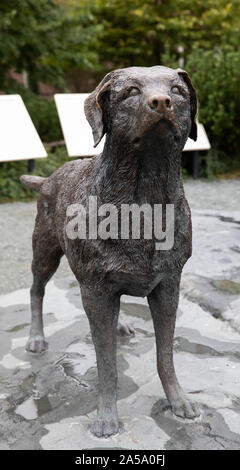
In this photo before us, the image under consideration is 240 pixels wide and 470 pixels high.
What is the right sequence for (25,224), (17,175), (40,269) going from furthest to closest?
1. (17,175)
2. (25,224)
3. (40,269)

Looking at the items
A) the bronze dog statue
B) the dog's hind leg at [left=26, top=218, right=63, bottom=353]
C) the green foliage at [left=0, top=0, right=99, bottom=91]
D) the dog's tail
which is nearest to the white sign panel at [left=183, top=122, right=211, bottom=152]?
the green foliage at [left=0, top=0, right=99, bottom=91]

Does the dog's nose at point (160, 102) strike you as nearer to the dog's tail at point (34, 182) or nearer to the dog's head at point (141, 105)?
the dog's head at point (141, 105)

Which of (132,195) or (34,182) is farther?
(34,182)

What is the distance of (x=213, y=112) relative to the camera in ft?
31.2

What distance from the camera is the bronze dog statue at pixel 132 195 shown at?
1.88 m

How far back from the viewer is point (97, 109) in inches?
78.5

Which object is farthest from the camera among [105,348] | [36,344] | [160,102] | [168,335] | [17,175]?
[17,175]

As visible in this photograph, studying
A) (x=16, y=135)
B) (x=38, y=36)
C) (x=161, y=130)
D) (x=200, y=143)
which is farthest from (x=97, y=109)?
(x=38, y=36)

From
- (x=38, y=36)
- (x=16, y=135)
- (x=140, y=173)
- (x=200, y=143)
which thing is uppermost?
(x=38, y=36)

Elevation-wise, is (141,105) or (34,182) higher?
(141,105)

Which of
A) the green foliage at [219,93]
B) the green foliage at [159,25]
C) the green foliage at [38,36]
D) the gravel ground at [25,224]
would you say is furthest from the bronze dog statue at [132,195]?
the green foliage at [159,25]

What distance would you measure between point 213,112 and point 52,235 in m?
7.31

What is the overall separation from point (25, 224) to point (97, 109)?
4985 millimetres

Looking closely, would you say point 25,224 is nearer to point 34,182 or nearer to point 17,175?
point 17,175
